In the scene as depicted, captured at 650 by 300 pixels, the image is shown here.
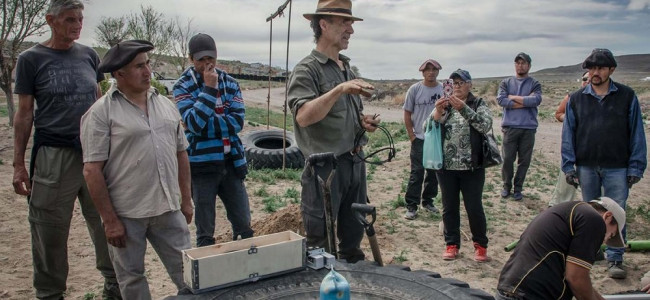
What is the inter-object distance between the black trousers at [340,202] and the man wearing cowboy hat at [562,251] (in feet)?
3.20

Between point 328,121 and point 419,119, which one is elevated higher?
point 328,121

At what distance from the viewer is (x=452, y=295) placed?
2.53 m

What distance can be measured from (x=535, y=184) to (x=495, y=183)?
0.55 metres

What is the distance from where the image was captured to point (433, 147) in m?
4.91

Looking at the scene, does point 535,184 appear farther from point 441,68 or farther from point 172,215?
point 172,215

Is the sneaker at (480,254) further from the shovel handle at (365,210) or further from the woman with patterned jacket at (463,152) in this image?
the shovel handle at (365,210)

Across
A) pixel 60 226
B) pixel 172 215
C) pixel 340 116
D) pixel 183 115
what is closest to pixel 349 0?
pixel 340 116

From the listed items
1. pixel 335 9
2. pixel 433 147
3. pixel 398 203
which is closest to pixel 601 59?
pixel 433 147

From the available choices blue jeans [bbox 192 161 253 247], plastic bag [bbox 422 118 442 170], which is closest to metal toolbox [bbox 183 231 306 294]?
blue jeans [bbox 192 161 253 247]

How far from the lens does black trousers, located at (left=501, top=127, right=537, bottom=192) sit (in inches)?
282

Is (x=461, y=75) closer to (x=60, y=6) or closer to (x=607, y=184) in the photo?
(x=607, y=184)

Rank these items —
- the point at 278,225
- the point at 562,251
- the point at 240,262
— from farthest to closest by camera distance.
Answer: the point at 278,225 < the point at 562,251 < the point at 240,262

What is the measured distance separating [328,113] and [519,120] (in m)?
4.48

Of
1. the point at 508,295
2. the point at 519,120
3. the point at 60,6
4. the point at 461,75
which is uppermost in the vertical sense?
the point at 60,6
